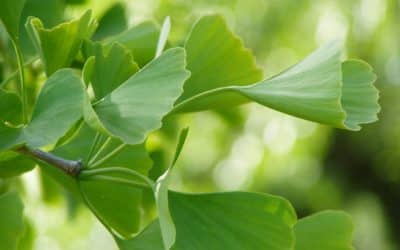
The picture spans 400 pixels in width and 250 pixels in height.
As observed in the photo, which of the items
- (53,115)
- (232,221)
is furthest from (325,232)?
(53,115)

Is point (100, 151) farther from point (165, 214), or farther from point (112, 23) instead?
point (112, 23)

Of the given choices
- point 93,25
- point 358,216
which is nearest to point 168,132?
point 93,25

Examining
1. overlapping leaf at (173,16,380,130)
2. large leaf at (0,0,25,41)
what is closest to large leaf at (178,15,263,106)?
overlapping leaf at (173,16,380,130)

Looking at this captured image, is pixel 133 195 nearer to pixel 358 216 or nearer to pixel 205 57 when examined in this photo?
pixel 205 57

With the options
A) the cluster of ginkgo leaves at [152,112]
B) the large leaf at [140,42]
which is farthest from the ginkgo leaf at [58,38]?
the large leaf at [140,42]

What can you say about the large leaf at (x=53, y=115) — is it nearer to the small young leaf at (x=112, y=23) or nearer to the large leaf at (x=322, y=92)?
the large leaf at (x=322, y=92)

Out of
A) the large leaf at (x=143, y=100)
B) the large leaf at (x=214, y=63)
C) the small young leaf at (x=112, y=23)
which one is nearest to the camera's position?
the large leaf at (x=143, y=100)

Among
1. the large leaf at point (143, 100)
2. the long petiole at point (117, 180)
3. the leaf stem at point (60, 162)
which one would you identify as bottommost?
the long petiole at point (117, 180)
